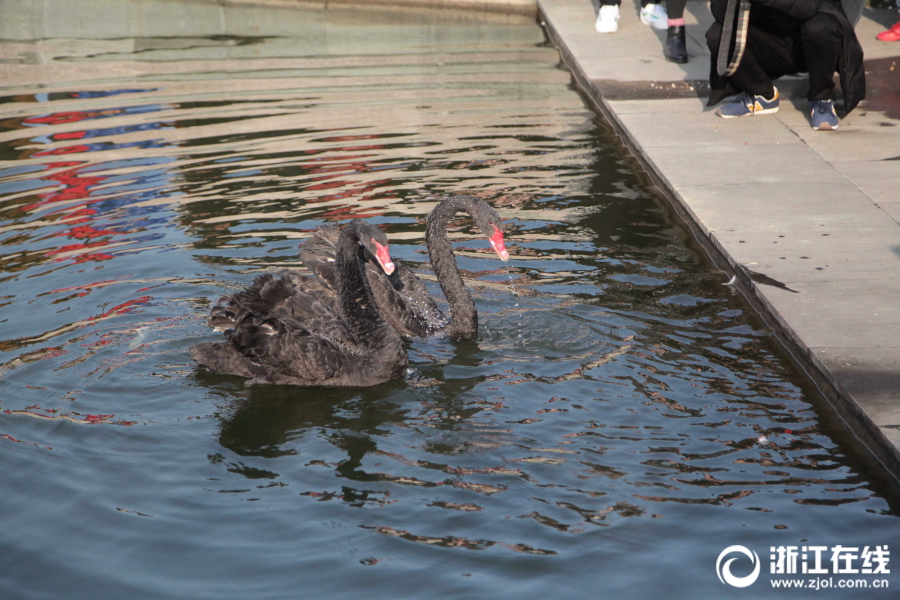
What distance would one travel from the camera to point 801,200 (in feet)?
25.6

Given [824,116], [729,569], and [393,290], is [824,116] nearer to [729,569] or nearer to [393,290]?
[393,290]

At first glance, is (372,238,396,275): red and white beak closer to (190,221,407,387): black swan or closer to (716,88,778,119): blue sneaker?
(190,221,407,387): black swan

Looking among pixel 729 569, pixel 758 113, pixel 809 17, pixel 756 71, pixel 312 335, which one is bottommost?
pixel 729 569

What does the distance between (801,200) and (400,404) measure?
4055 mm

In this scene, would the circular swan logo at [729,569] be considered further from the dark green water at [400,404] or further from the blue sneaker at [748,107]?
the blue sneaker at [748,107]

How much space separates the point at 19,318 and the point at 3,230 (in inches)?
81.8

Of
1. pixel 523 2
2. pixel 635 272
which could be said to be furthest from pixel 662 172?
pixel 523 2

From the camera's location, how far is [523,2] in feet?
55.6

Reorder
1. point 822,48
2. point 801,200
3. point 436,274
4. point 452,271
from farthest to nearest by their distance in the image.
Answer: point 822,48 < point 801,200 < point 436,274 < point 452,271

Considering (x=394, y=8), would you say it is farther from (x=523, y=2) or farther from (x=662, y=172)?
(x=662, y=172)

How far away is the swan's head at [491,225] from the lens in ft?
19.7

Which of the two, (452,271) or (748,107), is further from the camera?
(748,107)

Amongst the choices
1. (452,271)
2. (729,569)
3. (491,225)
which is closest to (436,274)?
(452,271)

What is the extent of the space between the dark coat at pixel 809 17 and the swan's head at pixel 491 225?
4320 millimetres
